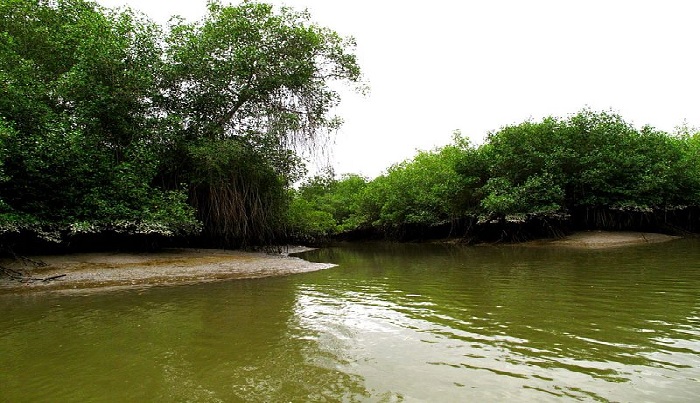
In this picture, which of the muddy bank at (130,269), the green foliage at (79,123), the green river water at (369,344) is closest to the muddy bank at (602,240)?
the green river water at (369,344)

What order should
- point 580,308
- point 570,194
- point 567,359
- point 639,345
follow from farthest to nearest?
point 570,194
point 580,308
point 639,345
point 567,359

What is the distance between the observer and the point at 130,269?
14070 millimetres

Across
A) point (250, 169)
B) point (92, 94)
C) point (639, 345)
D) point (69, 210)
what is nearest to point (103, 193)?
point (69, 210)

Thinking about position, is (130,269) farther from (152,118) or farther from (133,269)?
(152,118)

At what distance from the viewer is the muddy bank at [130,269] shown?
12.2 metres

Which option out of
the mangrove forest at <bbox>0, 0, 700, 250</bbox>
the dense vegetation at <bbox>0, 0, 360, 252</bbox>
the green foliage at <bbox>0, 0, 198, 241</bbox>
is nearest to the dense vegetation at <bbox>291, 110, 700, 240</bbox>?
the mangrove forest at <bbox>0, 0, 700, 250</bbox>

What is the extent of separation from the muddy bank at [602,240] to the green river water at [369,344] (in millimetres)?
13737

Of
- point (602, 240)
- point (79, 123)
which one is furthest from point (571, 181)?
point (79, 123)

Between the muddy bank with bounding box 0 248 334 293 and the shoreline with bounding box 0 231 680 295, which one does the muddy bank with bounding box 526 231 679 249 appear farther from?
the muddy bank with bounding box 0 248 334 293

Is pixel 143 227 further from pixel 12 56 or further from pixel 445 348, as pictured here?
Result: pixel 445 348

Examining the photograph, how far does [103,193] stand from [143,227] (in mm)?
1789

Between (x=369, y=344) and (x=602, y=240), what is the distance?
74.2ft

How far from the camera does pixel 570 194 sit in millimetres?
27922

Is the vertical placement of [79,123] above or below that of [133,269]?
above
